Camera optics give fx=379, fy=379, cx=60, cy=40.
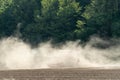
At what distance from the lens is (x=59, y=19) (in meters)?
56.0

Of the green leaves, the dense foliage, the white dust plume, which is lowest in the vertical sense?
the white dust plume

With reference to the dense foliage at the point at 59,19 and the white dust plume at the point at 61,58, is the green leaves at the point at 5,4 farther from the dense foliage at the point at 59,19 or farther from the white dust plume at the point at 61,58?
the white dust plume at the point at 61,58

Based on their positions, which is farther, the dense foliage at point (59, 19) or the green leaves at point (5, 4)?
the green leaves at point (5, 4)

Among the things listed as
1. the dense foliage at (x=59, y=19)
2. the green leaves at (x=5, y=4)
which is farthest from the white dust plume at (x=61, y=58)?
the green leaves at (x=5, y=4)

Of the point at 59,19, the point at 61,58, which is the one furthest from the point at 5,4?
the point at 61,58

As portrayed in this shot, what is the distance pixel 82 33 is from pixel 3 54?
1143 cm

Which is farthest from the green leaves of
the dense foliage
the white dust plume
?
the white dust plume

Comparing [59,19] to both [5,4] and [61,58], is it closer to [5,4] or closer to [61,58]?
[5,4]

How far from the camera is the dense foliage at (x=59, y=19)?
5122 centimetres

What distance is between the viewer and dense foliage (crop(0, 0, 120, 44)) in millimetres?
51219

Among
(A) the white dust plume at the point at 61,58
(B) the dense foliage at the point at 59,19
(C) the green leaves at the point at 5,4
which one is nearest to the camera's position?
(A) the white dust plume at the point at 61,58

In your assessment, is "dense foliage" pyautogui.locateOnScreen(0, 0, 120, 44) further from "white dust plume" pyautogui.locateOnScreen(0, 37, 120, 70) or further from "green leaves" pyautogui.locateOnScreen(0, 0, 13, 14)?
"white dust plume" pyautogui.locateOnScreen(0, 37, 120, 70)

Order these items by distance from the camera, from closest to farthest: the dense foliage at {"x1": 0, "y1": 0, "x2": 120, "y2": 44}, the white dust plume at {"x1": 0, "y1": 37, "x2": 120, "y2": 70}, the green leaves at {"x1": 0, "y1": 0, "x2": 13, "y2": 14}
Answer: the white dust plume at {"x1": 0, "y1": 37, "x2": 120, "y2": 70} < the dense foliage at {"x1": 0, "y1": 0, "x2": 120, "y2": 44} < the green leaves at {"x1": 0, "y1": 0, "x2": 13, "y2": 14}

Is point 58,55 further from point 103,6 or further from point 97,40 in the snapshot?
point 103,6
